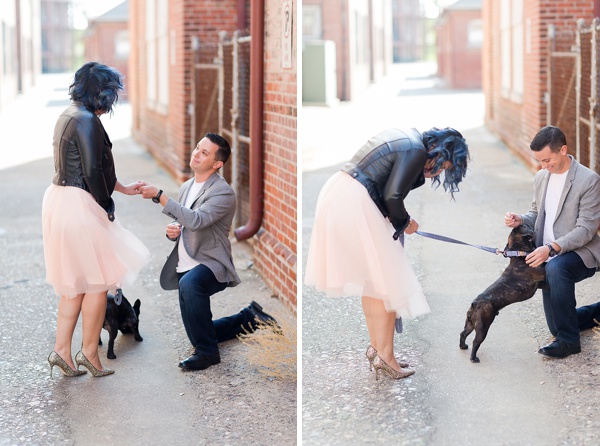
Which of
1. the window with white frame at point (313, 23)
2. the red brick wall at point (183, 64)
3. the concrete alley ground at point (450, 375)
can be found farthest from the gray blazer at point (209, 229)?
the window with white frame at point (313, 23)

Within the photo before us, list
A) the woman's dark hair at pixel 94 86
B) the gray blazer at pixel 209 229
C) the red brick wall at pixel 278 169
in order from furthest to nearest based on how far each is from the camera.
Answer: the red brick wall at pixel 278 169
the gray blazer at pixel 209 229
the woman's dark hair at pixel 94 86

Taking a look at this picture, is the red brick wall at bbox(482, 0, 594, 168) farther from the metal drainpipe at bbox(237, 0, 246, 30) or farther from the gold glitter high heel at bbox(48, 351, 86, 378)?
the gold glitter high heel at bbox(48, 351, 86, 378)

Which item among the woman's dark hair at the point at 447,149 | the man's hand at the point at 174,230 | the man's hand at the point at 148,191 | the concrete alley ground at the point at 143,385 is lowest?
the concrete alley ground at the point at 143,385

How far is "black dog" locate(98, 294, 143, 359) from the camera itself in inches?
242

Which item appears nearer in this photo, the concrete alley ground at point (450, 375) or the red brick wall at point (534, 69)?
the concrete alley ground at point (450, 375)

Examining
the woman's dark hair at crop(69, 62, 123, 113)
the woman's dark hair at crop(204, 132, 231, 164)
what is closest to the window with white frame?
the woman's dark hair at crop(204, 132, 231, 164)

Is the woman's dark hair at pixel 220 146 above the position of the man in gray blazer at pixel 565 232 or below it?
above

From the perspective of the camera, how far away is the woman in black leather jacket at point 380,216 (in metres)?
5.05

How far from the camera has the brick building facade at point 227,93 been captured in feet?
24.1

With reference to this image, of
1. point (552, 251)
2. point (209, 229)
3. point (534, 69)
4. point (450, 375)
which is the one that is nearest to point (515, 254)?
point (552, 251)

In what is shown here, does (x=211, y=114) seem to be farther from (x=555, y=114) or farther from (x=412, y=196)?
(x=555, y=114)

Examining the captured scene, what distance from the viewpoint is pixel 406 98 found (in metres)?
32.2

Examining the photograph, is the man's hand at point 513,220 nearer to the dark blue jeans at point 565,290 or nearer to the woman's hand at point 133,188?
the dark blue jeans at point 565,290

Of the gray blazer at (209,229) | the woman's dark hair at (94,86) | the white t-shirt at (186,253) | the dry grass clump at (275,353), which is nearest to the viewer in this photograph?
the woman's dark hair at (94,86)
